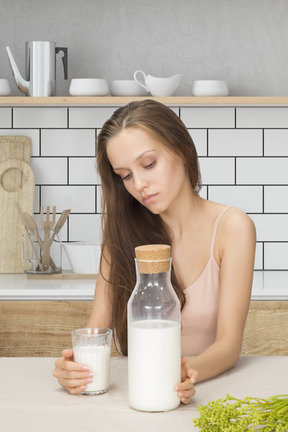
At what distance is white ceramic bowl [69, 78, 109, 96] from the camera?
2.65 m

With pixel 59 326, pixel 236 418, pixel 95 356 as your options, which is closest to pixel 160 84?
pixel 59 326

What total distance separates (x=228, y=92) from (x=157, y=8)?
0.48m

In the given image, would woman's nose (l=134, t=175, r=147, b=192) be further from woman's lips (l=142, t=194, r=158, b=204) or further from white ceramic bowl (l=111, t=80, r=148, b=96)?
white ceramic bowl (l=111, t=80, r=148, b=96)

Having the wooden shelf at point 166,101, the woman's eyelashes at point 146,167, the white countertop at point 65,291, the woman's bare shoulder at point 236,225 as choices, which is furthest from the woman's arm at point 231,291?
the wooden shelf at point 166,101

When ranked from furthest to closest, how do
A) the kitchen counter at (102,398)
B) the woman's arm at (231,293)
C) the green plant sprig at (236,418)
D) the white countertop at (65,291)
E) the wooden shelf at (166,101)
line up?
the wooden shelf at (166,101), the white countertop at (65,291), the woman's arm at (231,293), the kitchen counter at (102,398), the green plant sprig at (236,418)

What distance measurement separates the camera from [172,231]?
1788 millimetres

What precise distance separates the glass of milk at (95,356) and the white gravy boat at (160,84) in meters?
1.63

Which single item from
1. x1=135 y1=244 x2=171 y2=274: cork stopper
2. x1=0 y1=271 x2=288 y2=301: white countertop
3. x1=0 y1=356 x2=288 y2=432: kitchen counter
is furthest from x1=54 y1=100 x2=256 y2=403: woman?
x1=0 y1=271 x2=288 y2=301: white countertop

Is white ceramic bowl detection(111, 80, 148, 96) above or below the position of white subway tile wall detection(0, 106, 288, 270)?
above

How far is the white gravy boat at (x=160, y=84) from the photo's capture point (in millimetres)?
2637

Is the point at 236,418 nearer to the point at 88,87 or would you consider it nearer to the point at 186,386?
the point at 186,386

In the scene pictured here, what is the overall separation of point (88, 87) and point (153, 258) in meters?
1.72

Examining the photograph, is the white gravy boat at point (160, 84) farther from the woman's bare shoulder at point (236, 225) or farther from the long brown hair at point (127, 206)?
the woman's bare shoulder at point (236, 225)

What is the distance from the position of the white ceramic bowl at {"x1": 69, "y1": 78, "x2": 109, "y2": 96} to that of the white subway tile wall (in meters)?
0.23
